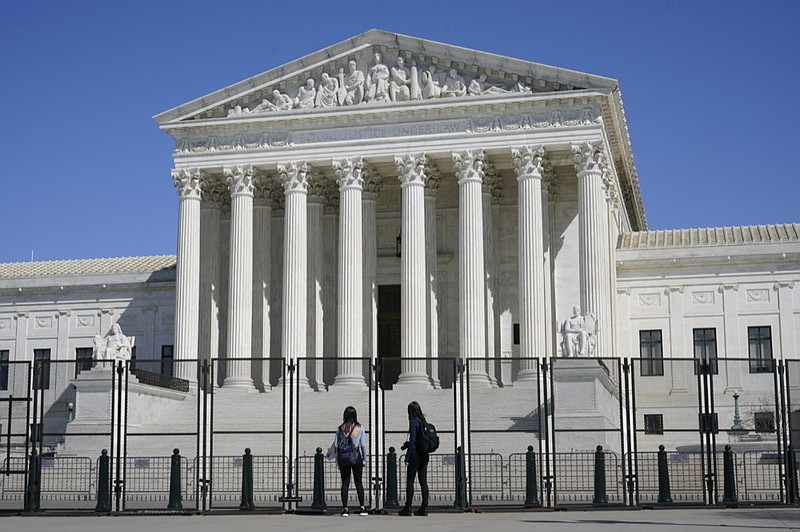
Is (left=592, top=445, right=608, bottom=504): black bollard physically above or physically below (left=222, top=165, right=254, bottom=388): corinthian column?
below

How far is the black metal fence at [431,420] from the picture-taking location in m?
27.0

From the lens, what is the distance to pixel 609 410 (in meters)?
41.9

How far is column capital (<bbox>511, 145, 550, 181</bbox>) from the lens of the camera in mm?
54625

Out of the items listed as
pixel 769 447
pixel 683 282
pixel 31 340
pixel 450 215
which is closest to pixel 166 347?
pixel 31 340

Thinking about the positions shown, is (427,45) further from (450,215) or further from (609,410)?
(609,410)

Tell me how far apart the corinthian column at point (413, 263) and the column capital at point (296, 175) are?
4711 mm

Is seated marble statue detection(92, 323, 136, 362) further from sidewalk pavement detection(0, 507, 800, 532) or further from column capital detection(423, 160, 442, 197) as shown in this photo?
sidewalk pavement detection(0, 507, 800, 532)

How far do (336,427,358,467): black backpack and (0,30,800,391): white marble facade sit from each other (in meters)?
26.3

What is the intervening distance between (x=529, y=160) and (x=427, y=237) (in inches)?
259

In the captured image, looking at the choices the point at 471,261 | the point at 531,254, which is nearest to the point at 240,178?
the point at 471,261

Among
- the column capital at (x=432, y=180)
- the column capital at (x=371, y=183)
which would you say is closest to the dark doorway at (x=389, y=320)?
the column capital at (x=371, y=183)

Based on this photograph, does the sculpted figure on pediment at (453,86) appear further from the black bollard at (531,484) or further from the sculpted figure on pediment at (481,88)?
the black bollard at (531,484)

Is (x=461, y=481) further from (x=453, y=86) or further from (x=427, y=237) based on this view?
(x=453, y=86)

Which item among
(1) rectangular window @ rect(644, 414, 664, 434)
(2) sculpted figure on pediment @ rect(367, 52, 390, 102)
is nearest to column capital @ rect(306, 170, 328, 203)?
(2) sculpted figure on pediment @ rect(367, 52, 390, 102)
